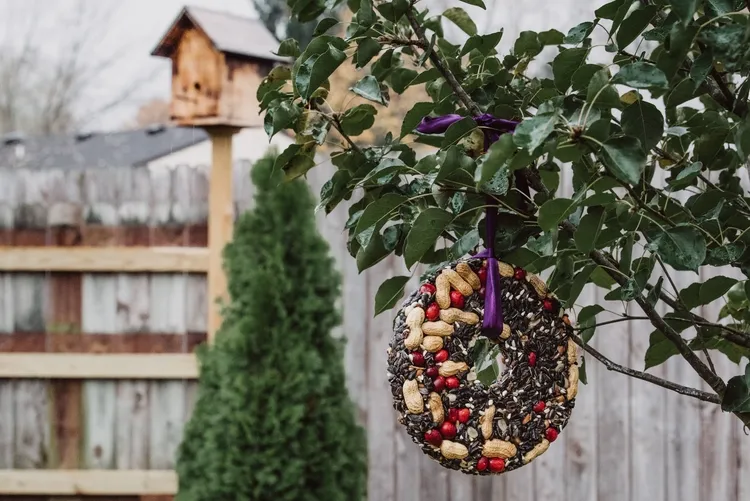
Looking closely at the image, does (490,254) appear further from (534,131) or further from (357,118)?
(534,131)

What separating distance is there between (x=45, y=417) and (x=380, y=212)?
250cm

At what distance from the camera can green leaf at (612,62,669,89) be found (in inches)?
23.3

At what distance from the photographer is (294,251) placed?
252 cm

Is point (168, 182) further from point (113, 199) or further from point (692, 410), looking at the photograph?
point (692, 410)

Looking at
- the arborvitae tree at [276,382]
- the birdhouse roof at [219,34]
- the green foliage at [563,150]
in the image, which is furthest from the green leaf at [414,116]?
the birdhouse roof at [219,34]

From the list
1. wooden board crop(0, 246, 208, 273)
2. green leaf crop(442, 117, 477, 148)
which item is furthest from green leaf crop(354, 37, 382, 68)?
wooden board crop(0, 246, 208, 273)

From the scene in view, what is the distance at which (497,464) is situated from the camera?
34.8 inches

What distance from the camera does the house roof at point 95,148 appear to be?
7156 millimetres

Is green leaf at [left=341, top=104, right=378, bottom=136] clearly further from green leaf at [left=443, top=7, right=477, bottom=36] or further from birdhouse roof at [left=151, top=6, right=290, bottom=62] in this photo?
birdhouse roof at [left=151, top=6, right=290, bottom=62]

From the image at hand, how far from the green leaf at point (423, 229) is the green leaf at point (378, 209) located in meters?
A: 0.03

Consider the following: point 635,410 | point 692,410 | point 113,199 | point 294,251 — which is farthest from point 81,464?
point 692,410

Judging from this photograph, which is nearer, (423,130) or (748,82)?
(748,82)

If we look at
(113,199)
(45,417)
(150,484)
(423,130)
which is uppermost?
(113,199)

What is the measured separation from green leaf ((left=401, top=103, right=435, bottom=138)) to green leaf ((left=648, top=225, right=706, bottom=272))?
0.76 feet
